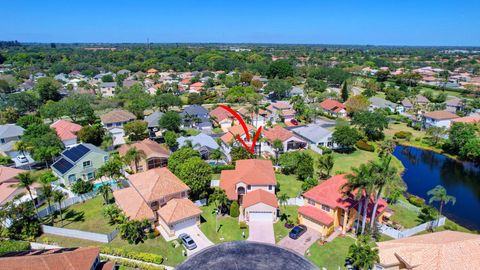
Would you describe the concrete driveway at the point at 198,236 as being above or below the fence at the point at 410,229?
below

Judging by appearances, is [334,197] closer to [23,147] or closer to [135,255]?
[135,255]

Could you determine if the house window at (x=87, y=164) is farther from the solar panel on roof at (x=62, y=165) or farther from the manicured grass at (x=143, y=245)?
the manicured grass at (x=143, y=245)

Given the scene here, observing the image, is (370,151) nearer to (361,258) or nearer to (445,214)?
(445,214)

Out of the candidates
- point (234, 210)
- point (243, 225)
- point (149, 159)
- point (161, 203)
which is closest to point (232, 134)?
point (149, 159)

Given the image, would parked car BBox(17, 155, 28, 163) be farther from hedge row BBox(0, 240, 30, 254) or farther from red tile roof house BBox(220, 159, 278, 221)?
red tile roof house BBox(220, 159, 278, 221)

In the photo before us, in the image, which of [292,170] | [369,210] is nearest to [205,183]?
[292,170]

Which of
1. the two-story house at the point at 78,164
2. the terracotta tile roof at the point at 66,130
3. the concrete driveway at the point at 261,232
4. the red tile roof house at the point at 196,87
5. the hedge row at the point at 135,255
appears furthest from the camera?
the red tile roof house at the point at 196,87

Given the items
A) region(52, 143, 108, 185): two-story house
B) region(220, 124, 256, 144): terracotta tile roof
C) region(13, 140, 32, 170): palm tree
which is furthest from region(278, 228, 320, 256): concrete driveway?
region(13, 140, 32, 170): palm tree

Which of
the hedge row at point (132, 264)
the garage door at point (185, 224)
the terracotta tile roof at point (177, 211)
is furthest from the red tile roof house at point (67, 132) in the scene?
the hedge row at point (132, 264)
